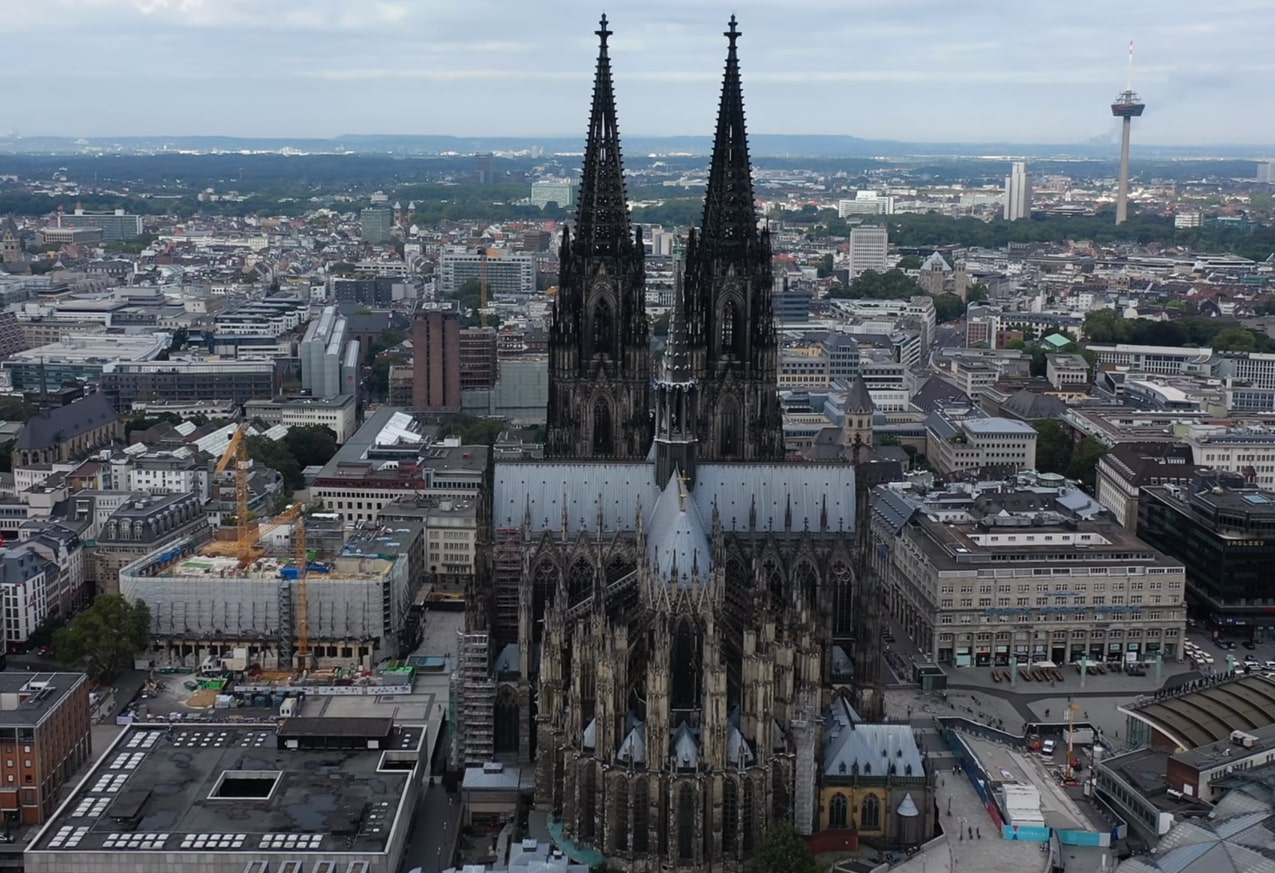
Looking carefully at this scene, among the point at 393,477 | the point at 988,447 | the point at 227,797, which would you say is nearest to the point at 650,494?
the point at 227,797

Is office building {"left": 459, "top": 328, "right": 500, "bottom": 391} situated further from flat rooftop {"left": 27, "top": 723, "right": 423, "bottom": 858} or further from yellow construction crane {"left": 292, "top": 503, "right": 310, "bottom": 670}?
flat rooftop {"left": 27, "top": 723, "right": 423, "bottom": 858}

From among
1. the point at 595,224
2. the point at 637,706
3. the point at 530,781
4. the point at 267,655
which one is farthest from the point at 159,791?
the point at 595,224

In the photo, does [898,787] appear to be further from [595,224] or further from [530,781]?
[595,224]

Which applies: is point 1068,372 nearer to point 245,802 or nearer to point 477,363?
point 477,363

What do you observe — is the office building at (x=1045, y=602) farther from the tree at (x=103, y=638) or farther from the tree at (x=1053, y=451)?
the tree at (x=103, y=638)

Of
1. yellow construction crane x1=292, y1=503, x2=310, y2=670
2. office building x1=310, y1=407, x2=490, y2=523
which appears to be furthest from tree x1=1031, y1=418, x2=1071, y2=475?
yellow construction crane x1=292, y1=503, x2=310, y2=670

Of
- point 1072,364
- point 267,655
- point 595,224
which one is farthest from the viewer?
point 1072,364

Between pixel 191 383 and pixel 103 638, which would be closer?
pixel 103 638
